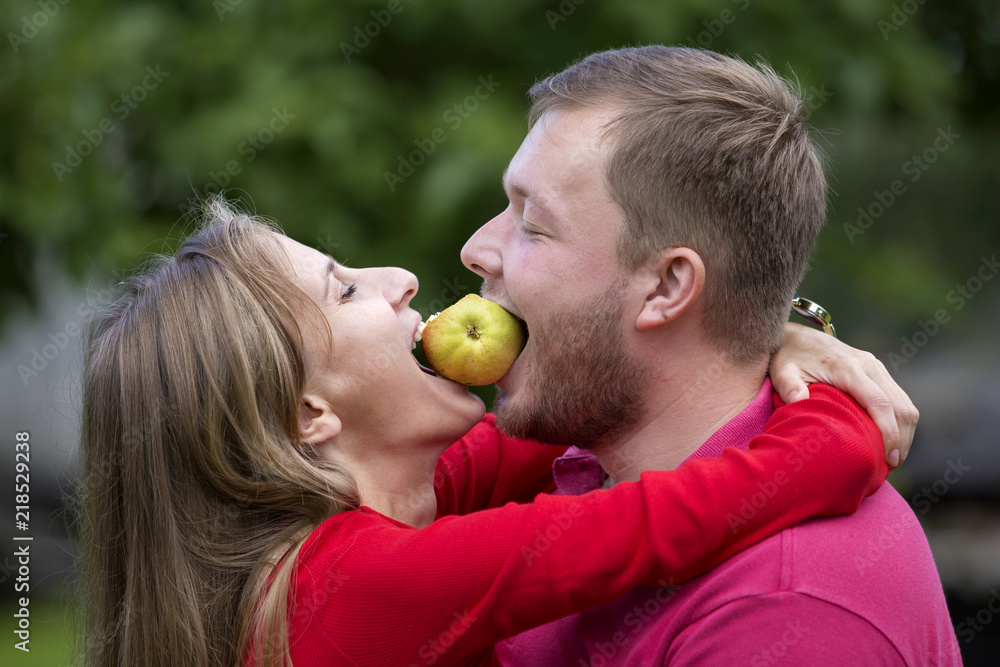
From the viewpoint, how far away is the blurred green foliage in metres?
4.04

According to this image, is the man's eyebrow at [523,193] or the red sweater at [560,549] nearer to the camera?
the red sweater at [560,549]

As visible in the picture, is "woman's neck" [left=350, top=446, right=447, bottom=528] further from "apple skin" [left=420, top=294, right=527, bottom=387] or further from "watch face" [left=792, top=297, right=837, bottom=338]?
"watch face" [left=792, top=297, right=837, bottom=338]

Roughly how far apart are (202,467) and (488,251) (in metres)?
1.07

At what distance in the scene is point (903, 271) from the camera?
175 inches

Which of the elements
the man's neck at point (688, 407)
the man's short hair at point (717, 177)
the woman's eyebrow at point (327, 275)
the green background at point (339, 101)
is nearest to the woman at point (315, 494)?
the woman's eyebrow at point (327, 275)

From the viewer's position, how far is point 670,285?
100.0 inches

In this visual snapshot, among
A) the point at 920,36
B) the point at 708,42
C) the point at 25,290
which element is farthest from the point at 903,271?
the point at 25,290

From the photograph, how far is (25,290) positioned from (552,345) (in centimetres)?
351

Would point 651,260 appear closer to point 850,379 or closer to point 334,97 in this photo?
point 850,379

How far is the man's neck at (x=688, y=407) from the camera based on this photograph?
101 inches

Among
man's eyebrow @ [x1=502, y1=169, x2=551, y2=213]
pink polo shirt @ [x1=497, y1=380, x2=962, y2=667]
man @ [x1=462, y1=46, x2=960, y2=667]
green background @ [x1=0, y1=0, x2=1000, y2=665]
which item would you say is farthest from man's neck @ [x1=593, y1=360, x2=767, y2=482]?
green background @ [x1=0, y1=0, x2=1000, y2=665]

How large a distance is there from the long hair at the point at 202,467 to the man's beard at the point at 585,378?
64 centimetres

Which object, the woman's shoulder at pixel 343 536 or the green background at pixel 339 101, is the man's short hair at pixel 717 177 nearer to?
the woman's shoulder at pixel 343 536

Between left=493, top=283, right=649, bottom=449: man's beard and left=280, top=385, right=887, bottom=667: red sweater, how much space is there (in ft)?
1.37
